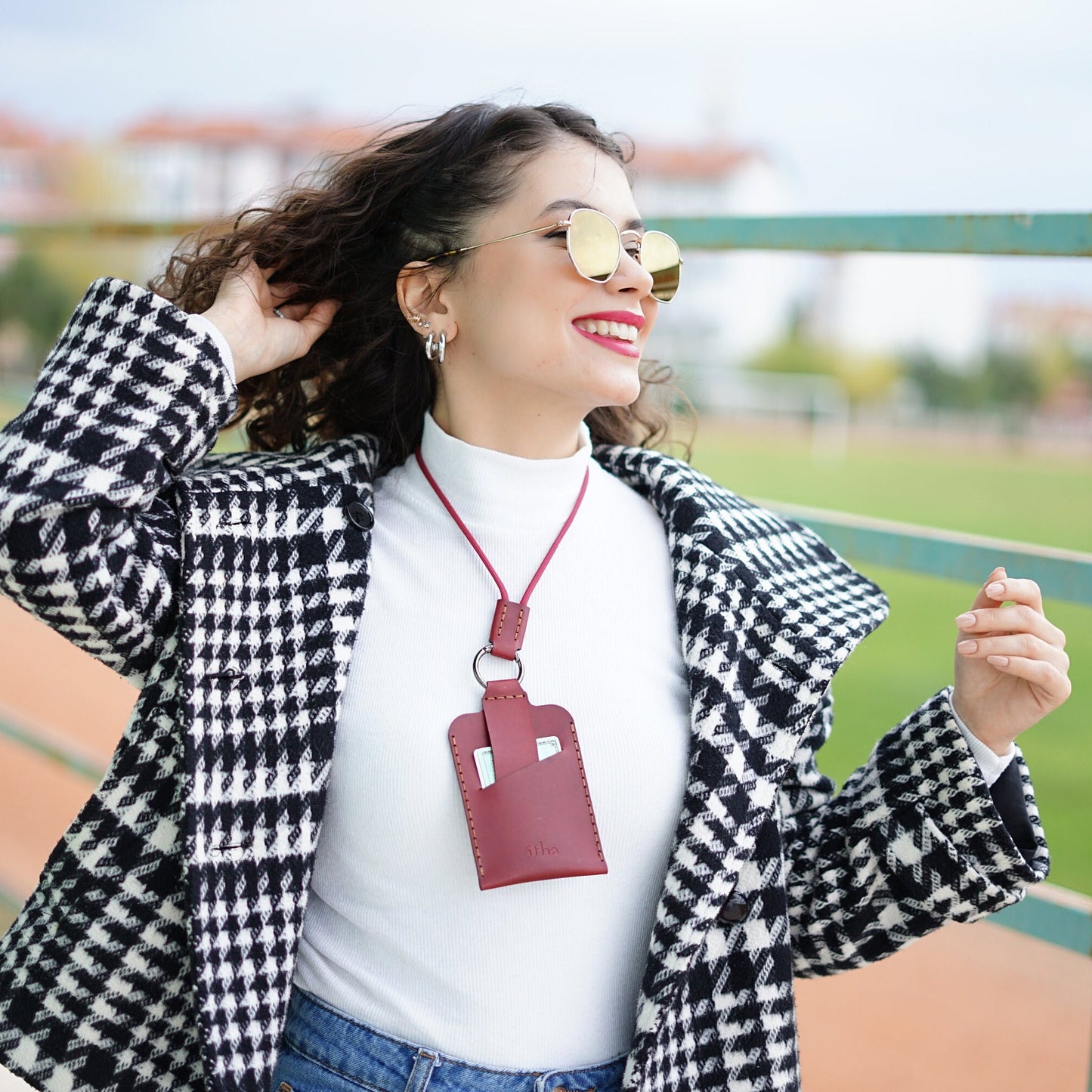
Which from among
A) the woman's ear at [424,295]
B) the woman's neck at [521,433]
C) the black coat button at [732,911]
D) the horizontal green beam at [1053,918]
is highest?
the woman's ear at [424,295]

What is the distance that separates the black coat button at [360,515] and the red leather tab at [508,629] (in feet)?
0.66

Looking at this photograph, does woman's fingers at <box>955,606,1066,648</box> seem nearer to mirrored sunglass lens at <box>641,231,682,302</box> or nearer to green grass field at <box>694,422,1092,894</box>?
green grass field at <box>694,422,1092,894</box>

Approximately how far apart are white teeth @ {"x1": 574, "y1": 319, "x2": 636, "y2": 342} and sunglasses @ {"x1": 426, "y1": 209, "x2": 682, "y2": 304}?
50 millimetres

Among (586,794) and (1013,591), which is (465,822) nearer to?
(586,794)

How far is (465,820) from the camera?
4.33 feet

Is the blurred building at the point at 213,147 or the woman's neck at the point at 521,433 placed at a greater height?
the blurred building at the point at 213,147

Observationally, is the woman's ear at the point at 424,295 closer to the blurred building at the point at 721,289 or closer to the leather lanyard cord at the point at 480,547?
the leather lanyard cord at the point at 480,547

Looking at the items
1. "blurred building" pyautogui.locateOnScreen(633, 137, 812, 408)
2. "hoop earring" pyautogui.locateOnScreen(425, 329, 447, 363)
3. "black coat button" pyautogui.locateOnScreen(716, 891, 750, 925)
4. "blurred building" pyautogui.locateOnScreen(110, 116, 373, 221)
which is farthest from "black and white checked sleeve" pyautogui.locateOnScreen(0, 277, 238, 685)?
"blurred building" pyautogui.locateOnScreen(633, 137, 812, 408)

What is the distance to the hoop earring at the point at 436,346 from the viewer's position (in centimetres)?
160

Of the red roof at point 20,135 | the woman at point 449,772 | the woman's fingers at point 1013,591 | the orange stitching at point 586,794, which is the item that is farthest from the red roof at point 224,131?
the woman's fingers at point 1013,591

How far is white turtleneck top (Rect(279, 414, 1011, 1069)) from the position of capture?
1.31m

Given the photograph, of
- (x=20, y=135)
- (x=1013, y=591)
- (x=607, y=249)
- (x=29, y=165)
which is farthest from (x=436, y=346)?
(x=29, y=165)

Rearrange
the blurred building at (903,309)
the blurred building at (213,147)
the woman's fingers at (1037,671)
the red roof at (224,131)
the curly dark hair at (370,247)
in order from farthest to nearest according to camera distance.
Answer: the blurred building at (903,309) < the red roof at (224,131) < the blurred building at (213,147) < the curly dark hair at (370,247) < the woman's fingers at (1037,671)

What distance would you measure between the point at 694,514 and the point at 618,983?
564 mm
